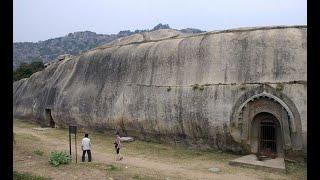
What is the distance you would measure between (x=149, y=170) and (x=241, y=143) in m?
4.50

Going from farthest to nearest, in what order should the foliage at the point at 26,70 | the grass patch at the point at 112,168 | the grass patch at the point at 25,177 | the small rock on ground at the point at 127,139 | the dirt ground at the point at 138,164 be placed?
the foliage at the point at 26,70 < the small rock on ground at the point at 127,139 < the grass patch at the point at 112,168 < the dirt ground at the point at 138,164 < the grass patch at the point at 25,177

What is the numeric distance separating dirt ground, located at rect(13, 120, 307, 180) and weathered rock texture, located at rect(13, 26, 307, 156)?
1.11 meters

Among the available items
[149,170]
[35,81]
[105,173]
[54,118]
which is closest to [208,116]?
[149,170]

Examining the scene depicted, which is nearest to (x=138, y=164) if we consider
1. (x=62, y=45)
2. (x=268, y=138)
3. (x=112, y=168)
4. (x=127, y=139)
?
(x=112, y=168)

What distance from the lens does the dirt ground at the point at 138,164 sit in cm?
1377

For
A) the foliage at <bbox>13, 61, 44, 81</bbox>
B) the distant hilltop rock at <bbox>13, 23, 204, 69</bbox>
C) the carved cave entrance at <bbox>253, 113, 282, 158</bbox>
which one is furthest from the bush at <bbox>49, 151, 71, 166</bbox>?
the distant hilltop rock at <bbox>13, 23, 204, 69</bbox>

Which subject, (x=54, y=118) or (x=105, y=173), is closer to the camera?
(x=105, y=173)

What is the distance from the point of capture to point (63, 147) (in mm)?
19797

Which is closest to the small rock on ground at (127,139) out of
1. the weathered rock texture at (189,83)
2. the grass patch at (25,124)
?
the weathered rock texture at (189,83)

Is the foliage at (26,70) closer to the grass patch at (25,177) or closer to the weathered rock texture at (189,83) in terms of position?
the weathered rock texture at (189,83)

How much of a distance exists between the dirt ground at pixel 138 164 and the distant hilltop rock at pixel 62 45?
258ft

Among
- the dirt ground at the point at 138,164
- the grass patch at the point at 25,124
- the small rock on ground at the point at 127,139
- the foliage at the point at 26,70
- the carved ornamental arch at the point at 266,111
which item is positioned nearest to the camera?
the dirt ground at the point at 138,164

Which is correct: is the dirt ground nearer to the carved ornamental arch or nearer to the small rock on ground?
the small rock on ground
